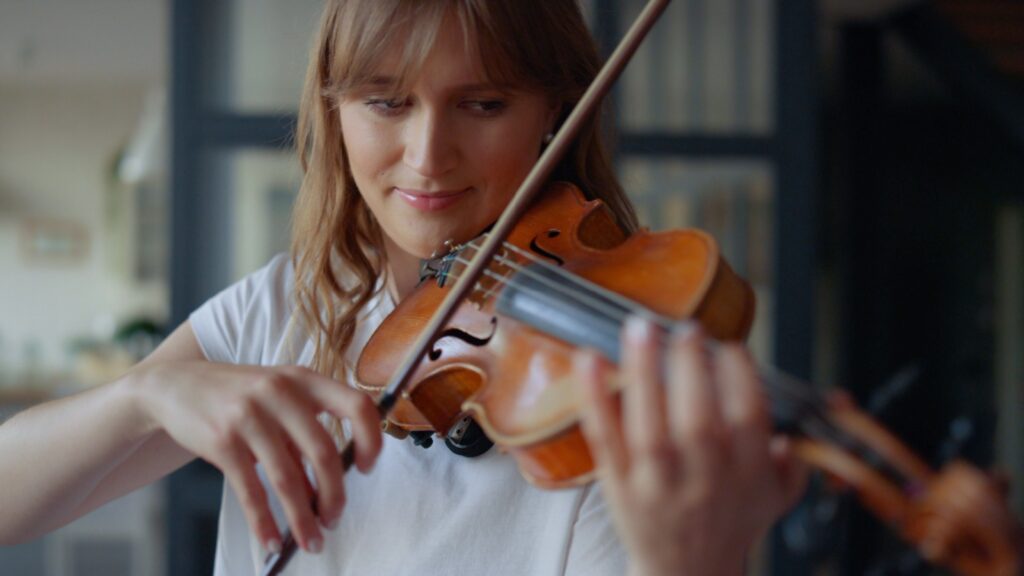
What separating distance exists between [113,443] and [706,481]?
1.64 feet

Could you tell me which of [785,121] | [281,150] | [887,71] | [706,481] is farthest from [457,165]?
[887,71]

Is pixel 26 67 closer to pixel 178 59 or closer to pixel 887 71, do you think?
pixel 178 59

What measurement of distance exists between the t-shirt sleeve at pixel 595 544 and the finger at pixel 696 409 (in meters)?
0.39

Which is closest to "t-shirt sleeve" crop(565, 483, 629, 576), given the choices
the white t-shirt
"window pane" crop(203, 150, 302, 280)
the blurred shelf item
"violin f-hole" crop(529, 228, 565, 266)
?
the white t-shirt

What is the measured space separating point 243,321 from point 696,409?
0.66 metres

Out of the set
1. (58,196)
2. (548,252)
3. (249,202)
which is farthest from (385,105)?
(58,196)

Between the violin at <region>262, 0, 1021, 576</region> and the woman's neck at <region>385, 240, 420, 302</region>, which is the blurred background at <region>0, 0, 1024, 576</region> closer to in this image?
the violin at <region>262, 0, 1021, 576</region>

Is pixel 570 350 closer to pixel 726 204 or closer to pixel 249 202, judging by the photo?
pixel 249 202

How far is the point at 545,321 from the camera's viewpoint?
70cm

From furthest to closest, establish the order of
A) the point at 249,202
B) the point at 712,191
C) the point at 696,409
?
the point at 712,191 → the point at 249,202 → the point at 696,409

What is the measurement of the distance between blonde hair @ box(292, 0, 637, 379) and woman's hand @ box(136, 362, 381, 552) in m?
0.29

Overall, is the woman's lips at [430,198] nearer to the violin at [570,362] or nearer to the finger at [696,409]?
the violin at [570,362]

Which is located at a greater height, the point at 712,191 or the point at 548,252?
the point at 548,252

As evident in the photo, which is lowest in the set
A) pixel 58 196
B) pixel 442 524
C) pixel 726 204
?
pixel 58 196
